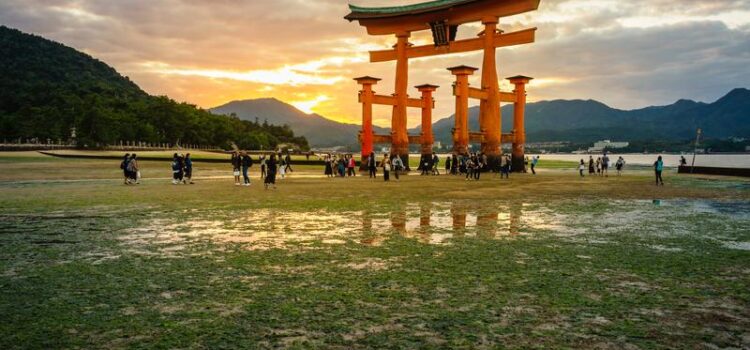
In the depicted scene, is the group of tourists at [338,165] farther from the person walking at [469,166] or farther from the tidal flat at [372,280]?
the tidal flat at [372,280]

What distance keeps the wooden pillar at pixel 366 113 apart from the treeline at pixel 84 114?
174 feet

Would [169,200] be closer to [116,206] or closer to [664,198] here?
[116,206]

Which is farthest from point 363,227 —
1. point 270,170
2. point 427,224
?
point 270,170

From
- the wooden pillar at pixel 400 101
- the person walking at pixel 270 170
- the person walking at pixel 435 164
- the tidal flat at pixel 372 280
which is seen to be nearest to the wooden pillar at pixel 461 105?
the person walking at pixel 435 164

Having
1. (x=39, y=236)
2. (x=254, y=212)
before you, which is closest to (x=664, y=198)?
(x=254, y=212)

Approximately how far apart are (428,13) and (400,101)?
7.43 metres

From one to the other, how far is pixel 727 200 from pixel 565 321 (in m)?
16.5

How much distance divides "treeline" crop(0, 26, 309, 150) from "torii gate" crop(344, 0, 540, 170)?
54417mm

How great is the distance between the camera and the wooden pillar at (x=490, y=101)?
3653 cm

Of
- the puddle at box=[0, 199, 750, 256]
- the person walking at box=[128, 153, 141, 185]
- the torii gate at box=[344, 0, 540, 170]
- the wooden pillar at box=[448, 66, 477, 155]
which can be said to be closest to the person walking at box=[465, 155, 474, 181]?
the wooden pillar at box=[448, 66, 477, 155]

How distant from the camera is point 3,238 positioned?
912 cm

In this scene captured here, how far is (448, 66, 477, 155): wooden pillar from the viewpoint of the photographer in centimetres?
3803

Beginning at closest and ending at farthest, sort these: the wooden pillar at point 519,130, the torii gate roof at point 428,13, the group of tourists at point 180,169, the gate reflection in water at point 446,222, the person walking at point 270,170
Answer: the gate reflection in water at point 446,222, the person walking at point 270,170, the group of tourists at point 180,169, the torii gate roof at point 428,13, the wooden pillar at point 519,130

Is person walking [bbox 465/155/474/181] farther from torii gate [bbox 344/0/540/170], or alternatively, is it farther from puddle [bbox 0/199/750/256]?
puddle [bbox 0/199/750/256]
